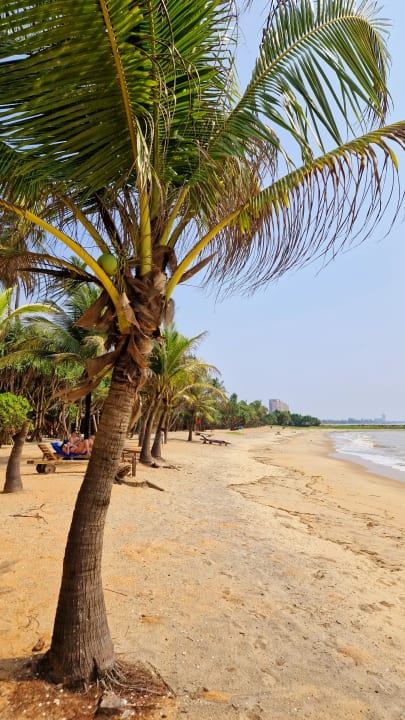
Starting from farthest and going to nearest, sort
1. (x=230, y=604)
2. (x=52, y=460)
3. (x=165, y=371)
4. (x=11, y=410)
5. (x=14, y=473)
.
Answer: (x=165, y=371), (x=11, y=410), (x=52, y=460), (x=14, y=473), (x=230, y=604)

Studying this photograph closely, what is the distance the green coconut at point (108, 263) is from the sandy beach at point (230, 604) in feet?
9.04

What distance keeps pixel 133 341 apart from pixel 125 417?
1.77 ft

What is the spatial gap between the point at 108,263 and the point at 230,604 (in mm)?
3715

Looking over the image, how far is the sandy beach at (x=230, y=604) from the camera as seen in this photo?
9.73 ft

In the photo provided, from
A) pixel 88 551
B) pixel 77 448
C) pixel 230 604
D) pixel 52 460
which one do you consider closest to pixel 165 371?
pixel 77 448

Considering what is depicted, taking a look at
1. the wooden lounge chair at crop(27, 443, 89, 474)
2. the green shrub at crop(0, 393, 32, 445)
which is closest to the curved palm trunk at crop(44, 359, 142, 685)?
the wooden lounge chair at crop(27, 443, 89, 474)

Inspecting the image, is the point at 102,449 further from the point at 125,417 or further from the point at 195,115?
the point at 195,115

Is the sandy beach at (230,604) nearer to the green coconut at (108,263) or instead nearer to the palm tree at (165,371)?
the green coconut at (108,263)

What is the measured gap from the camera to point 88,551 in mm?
2826

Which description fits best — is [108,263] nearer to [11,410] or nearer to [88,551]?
[88,551]

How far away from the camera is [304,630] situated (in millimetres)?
3955

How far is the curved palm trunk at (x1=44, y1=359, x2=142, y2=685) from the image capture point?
280 centimetres

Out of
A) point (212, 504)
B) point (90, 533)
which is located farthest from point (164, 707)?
point (212, 504)

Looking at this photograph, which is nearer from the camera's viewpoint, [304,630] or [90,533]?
[90,533]
